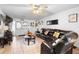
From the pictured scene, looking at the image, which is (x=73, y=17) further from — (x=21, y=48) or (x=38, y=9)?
(x=21, y=48)

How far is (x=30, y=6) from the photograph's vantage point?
2.61 meters

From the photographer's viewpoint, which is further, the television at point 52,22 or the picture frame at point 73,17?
the television at point 52,22

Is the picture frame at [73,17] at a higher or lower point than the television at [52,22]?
higher

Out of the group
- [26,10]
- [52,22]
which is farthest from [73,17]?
[26,10]

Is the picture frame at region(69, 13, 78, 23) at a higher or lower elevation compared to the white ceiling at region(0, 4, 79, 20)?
lower

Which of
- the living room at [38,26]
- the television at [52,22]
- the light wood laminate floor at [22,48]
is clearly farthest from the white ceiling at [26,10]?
the light wood laminate floor at [22,48]

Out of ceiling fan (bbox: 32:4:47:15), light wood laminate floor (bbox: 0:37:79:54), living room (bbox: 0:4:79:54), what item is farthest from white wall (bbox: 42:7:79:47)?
light wood laminate floor (bbox: 0:37:79:54)

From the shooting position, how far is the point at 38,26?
2693mm

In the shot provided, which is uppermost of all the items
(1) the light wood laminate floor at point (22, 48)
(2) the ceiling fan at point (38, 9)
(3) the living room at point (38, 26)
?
(2) the ceiling fan at point (38, 9)

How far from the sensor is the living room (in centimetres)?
259

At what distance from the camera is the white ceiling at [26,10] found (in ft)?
8.52

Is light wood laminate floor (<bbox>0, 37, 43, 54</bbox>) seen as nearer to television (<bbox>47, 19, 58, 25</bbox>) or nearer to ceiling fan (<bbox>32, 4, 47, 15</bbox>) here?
television (<bbox>47, 19, 58, 25</bbox>)

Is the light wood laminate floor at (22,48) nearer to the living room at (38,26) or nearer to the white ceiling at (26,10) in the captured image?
the living room at (38,26)

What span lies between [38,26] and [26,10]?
39 centimetres
